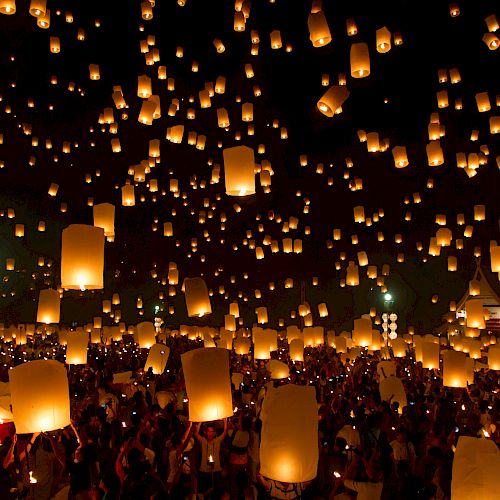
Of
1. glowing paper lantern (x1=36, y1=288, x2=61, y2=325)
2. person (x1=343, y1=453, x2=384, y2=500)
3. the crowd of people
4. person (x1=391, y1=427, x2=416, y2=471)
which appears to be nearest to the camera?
the crowd of people

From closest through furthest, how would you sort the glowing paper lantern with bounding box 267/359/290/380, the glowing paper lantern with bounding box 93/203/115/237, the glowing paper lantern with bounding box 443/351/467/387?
1. the glowing paper lantern with bounding box 93/203/115/237
2. the glowing paper lantern with bounding box 443/351/467/387
3. the glowing paper lantern with bounding box 267/359/290/380

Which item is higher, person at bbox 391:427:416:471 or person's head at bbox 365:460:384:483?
person's head at bbox 365:460:384:483

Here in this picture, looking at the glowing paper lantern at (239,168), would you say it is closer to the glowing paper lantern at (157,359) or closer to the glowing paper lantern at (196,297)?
the glowing paper lantern at (196,297)

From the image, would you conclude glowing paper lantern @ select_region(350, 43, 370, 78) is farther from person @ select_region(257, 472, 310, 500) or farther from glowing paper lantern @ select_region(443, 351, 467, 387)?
person @ select_region(257, 472, 310, 500)

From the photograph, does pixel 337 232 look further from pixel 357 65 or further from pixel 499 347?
pixel 357 65

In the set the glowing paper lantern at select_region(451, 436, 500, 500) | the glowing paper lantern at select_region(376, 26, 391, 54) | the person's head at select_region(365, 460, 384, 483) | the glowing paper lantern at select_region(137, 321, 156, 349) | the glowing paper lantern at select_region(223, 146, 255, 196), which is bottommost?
the person's head at select_region(365, 460, 384, 483)

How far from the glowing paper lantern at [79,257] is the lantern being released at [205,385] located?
1.24 m

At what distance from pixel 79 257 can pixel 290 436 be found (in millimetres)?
2450

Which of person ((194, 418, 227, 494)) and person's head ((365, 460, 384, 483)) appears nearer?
person's head ((365, 460, 384, 483))

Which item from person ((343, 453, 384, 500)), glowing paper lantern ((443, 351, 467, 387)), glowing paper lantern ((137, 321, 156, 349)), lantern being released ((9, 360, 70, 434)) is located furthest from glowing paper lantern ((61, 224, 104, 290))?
glowing paper lantern ((137, 321, 156, 349))

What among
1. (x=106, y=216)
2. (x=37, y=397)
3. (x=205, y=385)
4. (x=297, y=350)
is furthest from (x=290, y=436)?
(x=297, y=350)

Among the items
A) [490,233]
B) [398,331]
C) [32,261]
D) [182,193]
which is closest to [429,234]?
[490,233]

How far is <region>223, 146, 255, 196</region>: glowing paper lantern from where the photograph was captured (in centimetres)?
593

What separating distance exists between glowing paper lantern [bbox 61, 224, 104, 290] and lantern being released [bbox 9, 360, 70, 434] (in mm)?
853
